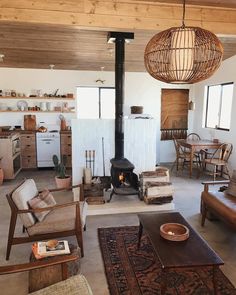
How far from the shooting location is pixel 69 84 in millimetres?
6766

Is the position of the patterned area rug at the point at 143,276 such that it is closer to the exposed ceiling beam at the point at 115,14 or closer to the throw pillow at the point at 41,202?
the throw pillow at the point at 41,202

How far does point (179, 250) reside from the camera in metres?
2.16

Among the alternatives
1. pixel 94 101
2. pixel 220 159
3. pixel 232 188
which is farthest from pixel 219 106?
pixel 232 188

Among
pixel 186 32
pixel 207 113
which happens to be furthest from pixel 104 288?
pixel 207 113

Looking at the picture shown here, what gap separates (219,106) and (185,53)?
5.02 metres

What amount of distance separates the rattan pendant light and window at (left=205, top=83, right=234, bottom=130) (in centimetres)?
442

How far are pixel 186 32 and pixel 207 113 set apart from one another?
5431 mm

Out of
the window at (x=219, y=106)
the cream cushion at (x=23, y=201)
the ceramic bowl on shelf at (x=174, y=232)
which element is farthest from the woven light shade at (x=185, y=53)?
the window at (x=219, y=106)

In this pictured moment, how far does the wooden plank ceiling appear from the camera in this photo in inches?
131

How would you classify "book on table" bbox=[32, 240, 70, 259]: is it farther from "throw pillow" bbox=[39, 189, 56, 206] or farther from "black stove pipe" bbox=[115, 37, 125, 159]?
"black stove pipe" bbox=[115, 37, 125, 159]

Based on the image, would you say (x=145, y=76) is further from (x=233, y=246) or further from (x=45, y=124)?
(x=233, y=246)

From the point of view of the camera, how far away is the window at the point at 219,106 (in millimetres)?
6035

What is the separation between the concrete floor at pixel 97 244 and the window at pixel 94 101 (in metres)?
2.93

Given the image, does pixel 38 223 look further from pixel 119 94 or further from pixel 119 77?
pixel 119 77
